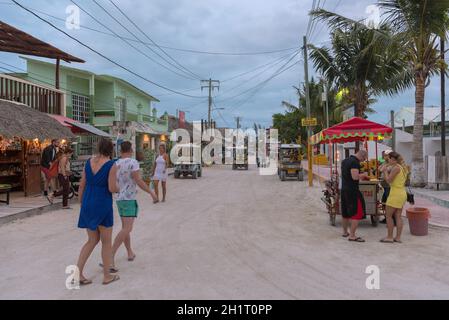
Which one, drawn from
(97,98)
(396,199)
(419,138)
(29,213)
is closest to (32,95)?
(29,213)

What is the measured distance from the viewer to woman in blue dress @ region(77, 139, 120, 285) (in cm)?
514

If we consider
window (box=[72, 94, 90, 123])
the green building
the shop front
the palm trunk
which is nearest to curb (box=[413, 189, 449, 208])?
the palm trunk

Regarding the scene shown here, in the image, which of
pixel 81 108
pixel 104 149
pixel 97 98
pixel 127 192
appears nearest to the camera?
pixel 104 149

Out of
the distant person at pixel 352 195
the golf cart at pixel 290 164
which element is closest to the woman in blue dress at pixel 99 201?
the distant person at pixel 352 195

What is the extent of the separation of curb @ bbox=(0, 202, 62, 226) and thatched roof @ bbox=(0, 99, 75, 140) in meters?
2.19

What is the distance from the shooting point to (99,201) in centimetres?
515

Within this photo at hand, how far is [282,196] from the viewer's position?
15.7 metres

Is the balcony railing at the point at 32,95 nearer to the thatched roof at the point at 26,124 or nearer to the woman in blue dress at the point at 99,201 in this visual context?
the thatched roof at the point at 26,124

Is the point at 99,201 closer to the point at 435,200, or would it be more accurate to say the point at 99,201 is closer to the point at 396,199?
the point at 396,199

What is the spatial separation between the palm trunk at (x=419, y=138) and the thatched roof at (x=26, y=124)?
40.8 ft

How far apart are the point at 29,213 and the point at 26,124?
3.32 meters

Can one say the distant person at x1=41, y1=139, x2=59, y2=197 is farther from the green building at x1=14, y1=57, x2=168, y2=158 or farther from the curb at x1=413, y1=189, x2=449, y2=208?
the curb at x1=413, y1=189, x2=449, y2=208

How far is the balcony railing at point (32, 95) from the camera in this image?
14.7m
